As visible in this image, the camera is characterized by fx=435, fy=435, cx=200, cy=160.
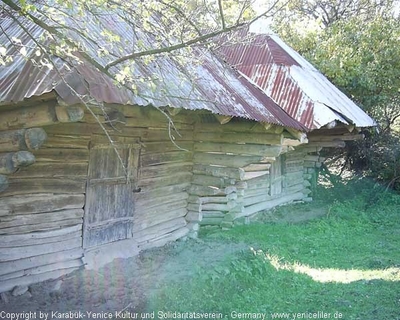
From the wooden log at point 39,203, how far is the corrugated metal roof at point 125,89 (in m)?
1.59

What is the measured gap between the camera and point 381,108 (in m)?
14.6

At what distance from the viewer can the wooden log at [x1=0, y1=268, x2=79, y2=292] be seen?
5.21m

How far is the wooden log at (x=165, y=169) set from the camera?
23.4 feet

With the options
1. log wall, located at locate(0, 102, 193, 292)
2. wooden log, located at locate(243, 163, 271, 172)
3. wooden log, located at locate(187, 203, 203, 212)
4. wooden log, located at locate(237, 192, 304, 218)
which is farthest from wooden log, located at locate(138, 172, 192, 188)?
wooden log, located at locate(237, 192, 304, 218)

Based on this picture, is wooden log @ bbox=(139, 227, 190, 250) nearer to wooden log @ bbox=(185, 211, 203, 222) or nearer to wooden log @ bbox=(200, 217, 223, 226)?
wooden log @ bbox=(185, 211, 203, 222)

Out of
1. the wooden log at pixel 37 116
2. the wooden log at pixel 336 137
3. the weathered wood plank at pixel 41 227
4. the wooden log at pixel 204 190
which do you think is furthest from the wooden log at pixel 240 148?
the wooden log at pixel 336 137

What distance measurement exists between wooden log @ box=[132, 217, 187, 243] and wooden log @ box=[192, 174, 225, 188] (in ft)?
2.57

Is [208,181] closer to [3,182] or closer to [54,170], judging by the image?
[54,170]

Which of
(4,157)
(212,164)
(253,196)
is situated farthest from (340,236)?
(4,157)

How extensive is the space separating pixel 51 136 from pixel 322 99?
711cm

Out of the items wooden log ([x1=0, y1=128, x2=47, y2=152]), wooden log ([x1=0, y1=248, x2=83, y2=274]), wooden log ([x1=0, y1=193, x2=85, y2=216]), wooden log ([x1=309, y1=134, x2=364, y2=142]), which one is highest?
wooden log ([x1=309, y1=134, x2=364, y2=142])

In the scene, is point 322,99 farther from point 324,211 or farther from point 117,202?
point 117,202

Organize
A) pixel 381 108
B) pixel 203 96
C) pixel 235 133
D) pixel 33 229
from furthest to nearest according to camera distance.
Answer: pixel 381 108, pixel 235 133, pixel 203 96, pixel 33 229

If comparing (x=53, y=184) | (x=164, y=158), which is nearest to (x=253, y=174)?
(x=164, y=158)
